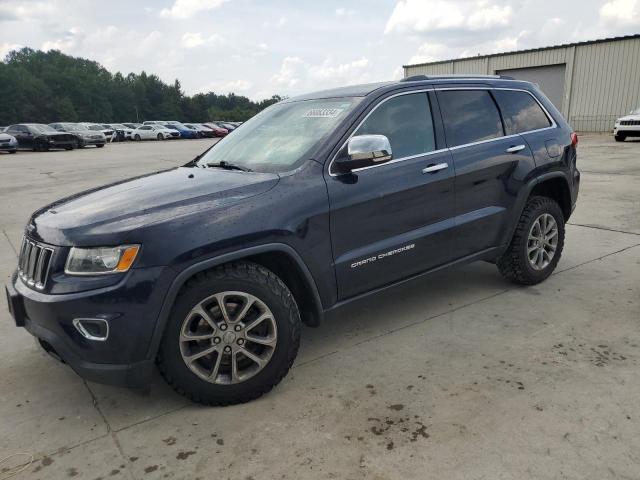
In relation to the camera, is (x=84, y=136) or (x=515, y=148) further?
(x=84, y=136)

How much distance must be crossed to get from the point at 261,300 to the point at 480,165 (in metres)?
1.99

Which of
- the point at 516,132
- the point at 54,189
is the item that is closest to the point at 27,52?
the point at 54,189

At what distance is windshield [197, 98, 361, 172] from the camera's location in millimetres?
3256

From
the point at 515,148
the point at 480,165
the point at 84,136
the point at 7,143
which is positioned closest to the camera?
the point at 480,165

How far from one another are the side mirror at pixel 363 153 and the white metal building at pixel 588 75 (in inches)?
1166

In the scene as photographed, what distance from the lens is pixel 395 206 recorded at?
10.9 feet

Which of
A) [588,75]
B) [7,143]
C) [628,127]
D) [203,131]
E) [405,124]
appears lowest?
[203,131]

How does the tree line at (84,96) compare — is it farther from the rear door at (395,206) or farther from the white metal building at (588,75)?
the rear door at (395,206)

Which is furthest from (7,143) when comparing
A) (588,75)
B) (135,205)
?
(588,75)

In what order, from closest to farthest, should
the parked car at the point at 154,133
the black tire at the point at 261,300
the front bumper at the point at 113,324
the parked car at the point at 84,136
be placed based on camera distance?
the front bumper at the point at 113,324, the black tire at the point at 261,300, the parked car at the point at 84,136, the parked car at the point at 154,133

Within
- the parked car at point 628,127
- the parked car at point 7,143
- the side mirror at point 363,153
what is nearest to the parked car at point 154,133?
the parked car at point 7,143

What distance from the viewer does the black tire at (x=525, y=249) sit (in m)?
4.19

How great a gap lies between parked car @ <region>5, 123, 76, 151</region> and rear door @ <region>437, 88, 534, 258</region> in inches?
1060

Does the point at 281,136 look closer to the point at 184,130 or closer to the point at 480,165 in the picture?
the point at 480,165
